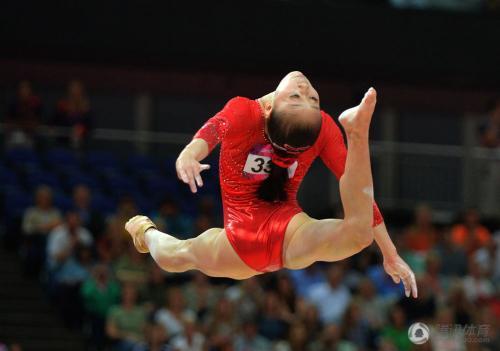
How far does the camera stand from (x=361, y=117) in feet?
17.4

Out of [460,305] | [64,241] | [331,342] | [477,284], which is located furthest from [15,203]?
[477,284]

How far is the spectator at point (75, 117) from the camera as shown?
49.4 ft

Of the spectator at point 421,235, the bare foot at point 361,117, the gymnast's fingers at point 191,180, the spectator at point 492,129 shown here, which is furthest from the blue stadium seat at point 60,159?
the bare foot at point 361,117

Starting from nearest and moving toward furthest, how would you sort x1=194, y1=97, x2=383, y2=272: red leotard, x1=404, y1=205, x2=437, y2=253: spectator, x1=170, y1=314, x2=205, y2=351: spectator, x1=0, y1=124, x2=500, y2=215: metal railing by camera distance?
x1=194, y1=97, x2=383, y2=272: red leotard
x1=170, y1=314, x2=205, y2=351: spectator
x1=404, y1=205, x2=437, y2=253: spectator
x1=0, y1=124, x2=500, y2=215: metal railing

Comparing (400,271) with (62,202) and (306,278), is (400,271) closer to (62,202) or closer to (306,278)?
(306,278)

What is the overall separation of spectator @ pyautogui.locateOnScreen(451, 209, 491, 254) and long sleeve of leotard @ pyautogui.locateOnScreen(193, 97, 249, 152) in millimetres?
8663

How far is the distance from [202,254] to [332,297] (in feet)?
21.0

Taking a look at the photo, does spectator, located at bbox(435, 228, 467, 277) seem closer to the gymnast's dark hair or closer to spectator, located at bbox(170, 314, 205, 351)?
spectator, located at bbox(170, 314, 205, 351)

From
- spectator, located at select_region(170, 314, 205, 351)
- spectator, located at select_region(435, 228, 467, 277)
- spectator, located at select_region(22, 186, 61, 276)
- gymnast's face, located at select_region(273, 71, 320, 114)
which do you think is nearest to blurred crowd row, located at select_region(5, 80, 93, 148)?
spectator, located at select_region(22, 186, 61, 276)

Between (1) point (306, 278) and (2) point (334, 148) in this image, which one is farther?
(1) point (306, 278)

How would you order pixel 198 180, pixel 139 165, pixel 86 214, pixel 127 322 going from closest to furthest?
pixel 198 180 → pixel 127 322 → pixel 86 214 → pixel 139 165

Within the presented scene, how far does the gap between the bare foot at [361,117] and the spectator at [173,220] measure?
8.11m

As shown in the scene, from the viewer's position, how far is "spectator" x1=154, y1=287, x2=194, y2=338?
38.1 feet

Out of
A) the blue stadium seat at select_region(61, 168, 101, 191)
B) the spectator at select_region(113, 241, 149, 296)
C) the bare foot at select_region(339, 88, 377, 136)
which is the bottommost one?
the spectator at select_region(113, 241, 149, 296)
